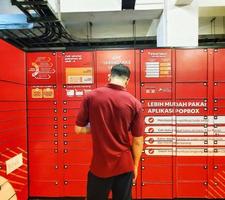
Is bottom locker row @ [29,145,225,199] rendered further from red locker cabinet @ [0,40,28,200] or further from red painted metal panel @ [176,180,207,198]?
red locker cabinet @ [0,40,28,200]

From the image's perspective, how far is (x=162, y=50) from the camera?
311 centimetres

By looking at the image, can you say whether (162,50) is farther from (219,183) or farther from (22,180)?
(22,180)

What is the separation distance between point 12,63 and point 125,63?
1.27 m

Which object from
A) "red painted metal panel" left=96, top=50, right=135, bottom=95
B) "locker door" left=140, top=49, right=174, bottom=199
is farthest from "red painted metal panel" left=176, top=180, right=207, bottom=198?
"red painted metal panel" left=96, top=50, right=135, bottom=95

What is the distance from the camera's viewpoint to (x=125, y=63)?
10.3 feet

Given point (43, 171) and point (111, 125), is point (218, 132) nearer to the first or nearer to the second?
point (111, 125)

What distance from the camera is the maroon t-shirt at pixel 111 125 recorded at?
1745 mm

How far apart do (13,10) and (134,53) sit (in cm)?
198

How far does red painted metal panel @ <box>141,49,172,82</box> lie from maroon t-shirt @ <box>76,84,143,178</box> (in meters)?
1.37

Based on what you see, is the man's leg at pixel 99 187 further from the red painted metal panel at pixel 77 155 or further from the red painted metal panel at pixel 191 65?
the red painted metal panel at pixel 191 65

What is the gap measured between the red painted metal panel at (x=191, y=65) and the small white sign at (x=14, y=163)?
2.04m

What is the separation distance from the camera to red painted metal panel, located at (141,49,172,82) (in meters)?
3.11

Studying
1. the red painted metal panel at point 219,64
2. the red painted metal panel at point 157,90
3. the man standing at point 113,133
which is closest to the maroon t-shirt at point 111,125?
the man standing at point 113,133

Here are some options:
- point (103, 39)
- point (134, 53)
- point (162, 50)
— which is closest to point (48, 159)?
point (134, 53)
